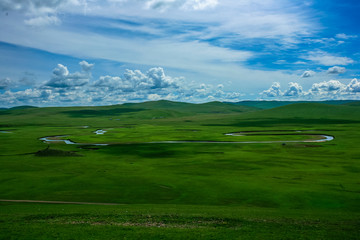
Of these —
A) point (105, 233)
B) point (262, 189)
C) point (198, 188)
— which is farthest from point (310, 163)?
point (105, 233)

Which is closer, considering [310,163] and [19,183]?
[19,183]

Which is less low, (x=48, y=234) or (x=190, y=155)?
(x=48, y=234)

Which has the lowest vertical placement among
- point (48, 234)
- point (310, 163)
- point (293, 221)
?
point (310, 163)

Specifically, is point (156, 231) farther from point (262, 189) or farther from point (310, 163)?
point (310, 163)

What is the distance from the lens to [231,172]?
2258 inches

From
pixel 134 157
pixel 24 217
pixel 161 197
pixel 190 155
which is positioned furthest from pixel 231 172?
pixel 24 217

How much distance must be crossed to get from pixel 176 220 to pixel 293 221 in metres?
10.8

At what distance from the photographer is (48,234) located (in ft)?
71.2

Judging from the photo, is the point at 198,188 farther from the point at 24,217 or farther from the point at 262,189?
the point at 24,217

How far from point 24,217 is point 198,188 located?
24396 mm

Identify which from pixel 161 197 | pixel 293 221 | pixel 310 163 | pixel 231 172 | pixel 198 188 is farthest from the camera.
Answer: pixel 310 163

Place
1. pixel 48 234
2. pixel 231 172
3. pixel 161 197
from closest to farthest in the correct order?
pixel 48 234 → pixel 161 197 → pixel 231 172

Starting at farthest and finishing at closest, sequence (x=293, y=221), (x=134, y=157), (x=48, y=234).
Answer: (x=134, y=157)
(x=293, y=221)
(x=48, y=234)

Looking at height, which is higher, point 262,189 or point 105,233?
point 105,233
